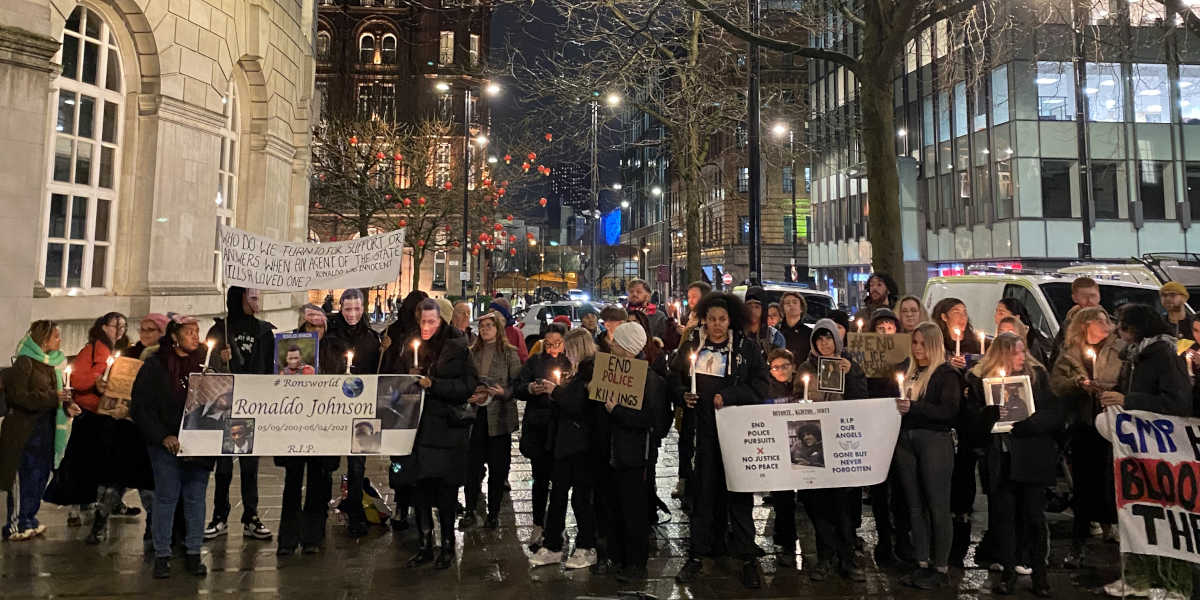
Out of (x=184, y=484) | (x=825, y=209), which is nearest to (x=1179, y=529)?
(x=184, y=484)

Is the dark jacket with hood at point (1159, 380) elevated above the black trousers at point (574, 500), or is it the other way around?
the dark jacket with hood at point (1159, 380)

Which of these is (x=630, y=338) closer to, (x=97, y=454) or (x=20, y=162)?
(x=97, y=454)

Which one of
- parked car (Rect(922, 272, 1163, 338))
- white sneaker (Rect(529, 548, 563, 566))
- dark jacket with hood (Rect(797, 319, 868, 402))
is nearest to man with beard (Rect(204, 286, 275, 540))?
white sneaker (Rect(529, 548, 563, 566))

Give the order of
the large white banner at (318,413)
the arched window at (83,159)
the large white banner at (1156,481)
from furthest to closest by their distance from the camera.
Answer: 1. the arched window at (83,159)
2. the large white banner at (318,413)
3. the large white banner at (1156,481)

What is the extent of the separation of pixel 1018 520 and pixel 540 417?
12.9ft

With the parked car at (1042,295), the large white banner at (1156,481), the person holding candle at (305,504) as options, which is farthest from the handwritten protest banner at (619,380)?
the parked car at (1042,295)

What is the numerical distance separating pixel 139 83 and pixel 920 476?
514 inches

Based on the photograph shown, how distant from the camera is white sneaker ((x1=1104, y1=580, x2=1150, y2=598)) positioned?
16.6ft

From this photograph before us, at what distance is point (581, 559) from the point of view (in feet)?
19.2

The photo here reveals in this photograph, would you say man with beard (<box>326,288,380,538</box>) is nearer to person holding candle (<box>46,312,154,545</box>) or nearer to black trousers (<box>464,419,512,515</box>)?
black trousers (<box>464,419,512,515</box>)

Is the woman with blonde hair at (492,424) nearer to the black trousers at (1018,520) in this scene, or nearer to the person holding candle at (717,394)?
the person holding candle at (717,394)

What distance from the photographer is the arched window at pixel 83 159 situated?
10.8m

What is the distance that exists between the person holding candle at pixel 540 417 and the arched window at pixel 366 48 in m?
54.5

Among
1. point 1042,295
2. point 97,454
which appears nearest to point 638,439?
point 97,454
